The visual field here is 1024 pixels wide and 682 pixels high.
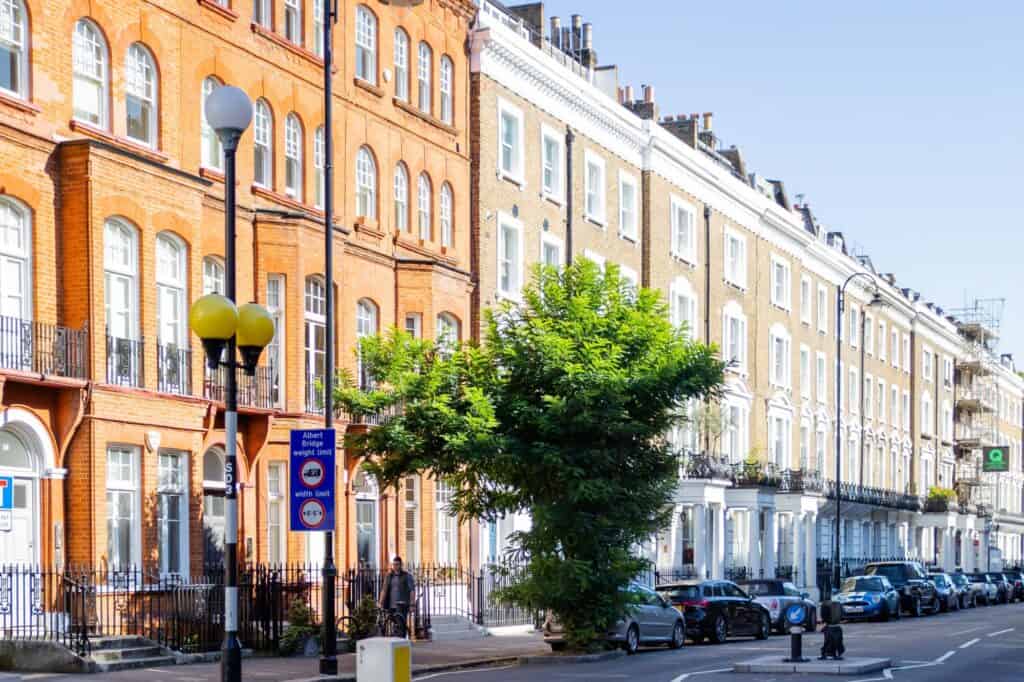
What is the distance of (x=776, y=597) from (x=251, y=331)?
90.6 feet

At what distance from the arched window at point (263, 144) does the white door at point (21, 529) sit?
8.81 m

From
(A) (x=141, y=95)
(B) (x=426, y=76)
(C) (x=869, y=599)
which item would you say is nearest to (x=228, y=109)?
(A) (x=141, y=95)

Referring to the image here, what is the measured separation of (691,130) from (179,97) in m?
32.5

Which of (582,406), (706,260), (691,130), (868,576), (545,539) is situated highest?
(691,130)

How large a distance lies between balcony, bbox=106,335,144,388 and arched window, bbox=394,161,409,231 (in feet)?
36.2

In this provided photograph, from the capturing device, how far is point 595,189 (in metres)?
49.9

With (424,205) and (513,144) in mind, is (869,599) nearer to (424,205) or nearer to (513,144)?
(513,144)

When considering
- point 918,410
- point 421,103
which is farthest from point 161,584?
point 918,410

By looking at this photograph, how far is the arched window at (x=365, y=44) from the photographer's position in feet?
122

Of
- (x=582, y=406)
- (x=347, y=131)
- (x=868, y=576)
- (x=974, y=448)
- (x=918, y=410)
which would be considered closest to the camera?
(x=582, y=406)

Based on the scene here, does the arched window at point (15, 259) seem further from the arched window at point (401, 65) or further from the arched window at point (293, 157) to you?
the arched window at point (401, 65)

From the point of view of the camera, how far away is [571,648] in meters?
31.5

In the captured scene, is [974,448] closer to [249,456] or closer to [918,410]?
[918,410]

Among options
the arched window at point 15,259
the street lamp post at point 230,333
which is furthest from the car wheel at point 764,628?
the street lamp post at point 230,333
